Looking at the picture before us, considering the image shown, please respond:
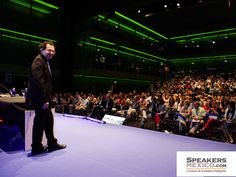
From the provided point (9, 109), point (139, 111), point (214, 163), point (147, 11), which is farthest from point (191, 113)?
point (147, 11)

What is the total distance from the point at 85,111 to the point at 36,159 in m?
6.52

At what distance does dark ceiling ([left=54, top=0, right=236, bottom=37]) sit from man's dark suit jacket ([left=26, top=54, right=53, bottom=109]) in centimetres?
716

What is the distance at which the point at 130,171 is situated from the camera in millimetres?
2463

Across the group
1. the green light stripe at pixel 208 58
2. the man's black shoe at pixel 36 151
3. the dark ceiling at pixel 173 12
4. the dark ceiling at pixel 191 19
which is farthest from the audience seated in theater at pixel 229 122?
the green light stripe at pixel 208 58

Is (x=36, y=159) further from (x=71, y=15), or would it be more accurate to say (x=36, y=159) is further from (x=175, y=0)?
(x=71, y=15)

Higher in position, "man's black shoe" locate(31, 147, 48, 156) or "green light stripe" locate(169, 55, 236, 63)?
"green light stripe" locate(169, 55, 236, 63)

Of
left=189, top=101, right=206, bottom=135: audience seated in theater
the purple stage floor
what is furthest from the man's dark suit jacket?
left=189, top=101, right=206, bottom=135: audience seated in theater

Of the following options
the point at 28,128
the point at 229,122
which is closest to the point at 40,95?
the point at 28,128

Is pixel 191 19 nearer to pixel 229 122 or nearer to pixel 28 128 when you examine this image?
pixel 229 122

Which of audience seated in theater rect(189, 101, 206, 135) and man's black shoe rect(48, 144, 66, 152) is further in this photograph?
audience seated in theater rect(189, 101, 206, 135)

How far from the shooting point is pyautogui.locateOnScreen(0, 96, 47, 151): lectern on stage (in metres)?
3.13

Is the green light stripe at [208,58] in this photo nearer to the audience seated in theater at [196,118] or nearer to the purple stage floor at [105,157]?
the audience seated in theater at [196,118]

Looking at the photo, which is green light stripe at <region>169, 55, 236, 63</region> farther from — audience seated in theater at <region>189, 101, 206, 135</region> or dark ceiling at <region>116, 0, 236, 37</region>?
audience seated in theater at <region>189, 101, 206, 135</region>

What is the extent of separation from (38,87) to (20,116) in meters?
1.01
